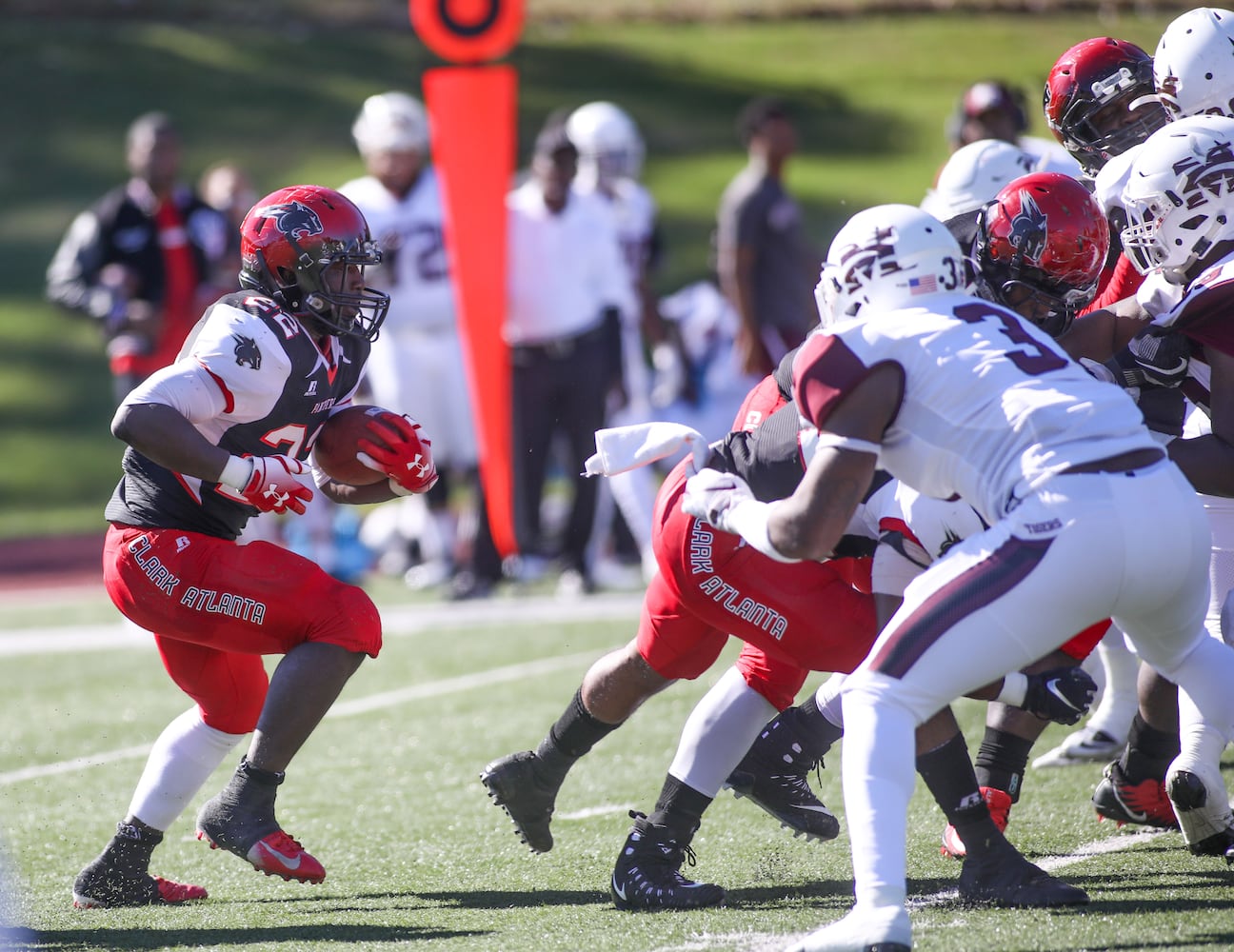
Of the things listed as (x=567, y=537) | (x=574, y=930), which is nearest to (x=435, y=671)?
(x=567, y=537)

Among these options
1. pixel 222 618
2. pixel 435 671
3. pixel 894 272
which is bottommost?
pixel 435 671

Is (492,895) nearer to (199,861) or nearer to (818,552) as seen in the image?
(199,861)

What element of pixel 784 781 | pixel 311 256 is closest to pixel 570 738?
pixel 784 781

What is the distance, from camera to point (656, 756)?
520 cm

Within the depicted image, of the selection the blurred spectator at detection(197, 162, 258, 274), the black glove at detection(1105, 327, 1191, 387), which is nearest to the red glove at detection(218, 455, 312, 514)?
the black glove at detection(1105, 327, 1191, 387)

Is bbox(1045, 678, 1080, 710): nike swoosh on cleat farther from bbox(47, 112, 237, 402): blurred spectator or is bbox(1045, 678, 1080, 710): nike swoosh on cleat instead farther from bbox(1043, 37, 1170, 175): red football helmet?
bbox(47, 112, 237, 402): blurred spectator

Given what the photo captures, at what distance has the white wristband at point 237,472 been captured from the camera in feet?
11.9

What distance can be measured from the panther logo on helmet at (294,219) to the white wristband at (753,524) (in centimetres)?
137

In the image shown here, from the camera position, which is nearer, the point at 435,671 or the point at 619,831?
the point at 619,831

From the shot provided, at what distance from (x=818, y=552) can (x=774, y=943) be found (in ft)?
2.67

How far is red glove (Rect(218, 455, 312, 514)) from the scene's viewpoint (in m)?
3.62

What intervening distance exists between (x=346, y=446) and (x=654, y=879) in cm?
127

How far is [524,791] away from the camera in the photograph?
3.92m

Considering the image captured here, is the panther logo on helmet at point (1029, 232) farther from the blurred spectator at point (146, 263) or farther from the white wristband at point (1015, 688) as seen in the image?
the blurred spectator at point (146, 263)
